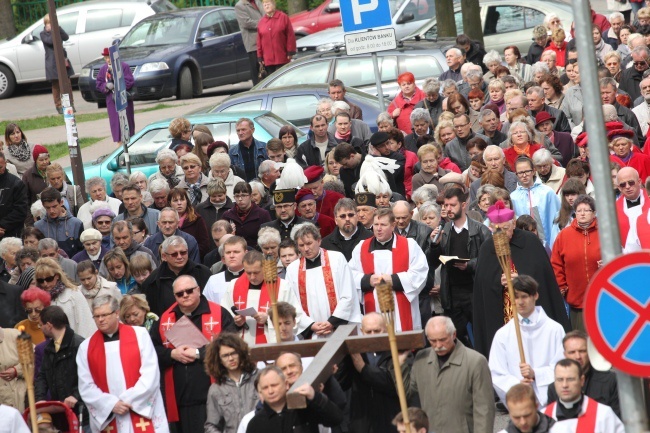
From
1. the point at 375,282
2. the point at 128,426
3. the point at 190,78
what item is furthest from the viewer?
the point at 190,78

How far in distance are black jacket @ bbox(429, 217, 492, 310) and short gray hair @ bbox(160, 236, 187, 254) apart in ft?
7.35

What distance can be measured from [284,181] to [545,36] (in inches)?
352

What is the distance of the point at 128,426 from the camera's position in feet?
36.2

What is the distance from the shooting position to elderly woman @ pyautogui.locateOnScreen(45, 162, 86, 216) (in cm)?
1631

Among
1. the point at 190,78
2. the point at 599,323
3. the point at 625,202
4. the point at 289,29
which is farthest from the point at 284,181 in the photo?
the point at 190,78

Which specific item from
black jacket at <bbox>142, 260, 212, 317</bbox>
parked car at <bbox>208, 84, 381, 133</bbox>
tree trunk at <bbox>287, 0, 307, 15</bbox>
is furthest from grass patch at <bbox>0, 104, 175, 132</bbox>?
black jacket at <bbox>142, 260, 212, 317</bbox>

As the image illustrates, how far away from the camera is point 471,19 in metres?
24.3

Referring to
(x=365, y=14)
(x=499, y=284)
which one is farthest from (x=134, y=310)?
(x=365, y=14)

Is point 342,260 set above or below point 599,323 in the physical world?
below

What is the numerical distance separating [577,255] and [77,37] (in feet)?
Result: 66.8

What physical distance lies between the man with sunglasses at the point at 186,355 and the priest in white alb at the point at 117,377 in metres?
0.36

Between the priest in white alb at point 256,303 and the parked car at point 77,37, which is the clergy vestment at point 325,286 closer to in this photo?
the priest in white alb at point 256,303

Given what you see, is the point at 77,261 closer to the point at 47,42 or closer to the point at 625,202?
the point at 625,202

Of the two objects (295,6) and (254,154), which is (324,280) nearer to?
(254,154)
